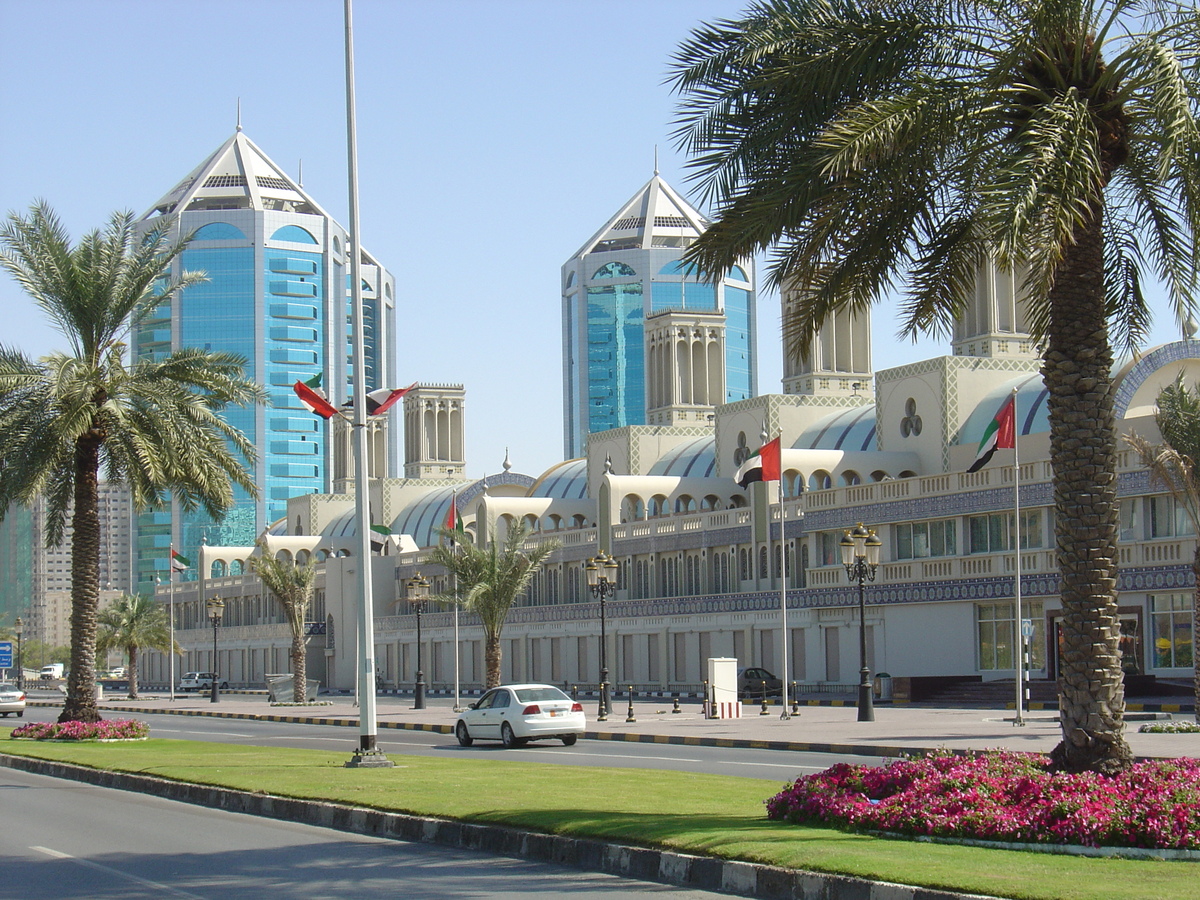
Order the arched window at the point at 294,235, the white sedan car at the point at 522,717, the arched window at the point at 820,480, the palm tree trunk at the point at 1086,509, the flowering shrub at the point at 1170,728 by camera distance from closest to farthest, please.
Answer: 1. the palm tree trunk at the point at 1086,509
2. the flowering shrub at the point at 1170,728
3. the white sedan car at the point at 522,717
4. the arched window at the point at 820,480
5. the arched window at the point at 294,235

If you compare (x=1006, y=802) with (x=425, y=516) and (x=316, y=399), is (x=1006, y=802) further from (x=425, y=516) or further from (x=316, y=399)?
(x=425, y=516)

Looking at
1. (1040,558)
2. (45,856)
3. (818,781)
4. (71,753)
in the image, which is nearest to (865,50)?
(818,781)

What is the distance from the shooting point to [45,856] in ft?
46.8

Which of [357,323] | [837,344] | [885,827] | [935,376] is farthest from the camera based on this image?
[837,344]

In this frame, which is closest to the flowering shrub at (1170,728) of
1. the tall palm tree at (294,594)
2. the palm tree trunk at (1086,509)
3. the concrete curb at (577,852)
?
the palm tree trunk at (1086,509)

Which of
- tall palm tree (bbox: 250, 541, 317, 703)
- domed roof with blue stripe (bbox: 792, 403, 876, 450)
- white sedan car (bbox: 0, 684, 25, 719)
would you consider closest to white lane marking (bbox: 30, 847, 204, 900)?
tall palm tree (bbox: 250, 541, 317, 703)

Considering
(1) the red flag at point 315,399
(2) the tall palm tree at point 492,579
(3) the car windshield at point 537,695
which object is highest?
(1) the red flag at point 315,399

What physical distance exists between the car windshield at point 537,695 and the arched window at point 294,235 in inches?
6254

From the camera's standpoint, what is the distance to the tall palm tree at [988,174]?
13.3 metres

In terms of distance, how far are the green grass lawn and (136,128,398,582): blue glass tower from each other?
159 meters

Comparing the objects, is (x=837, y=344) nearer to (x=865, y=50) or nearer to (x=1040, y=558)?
(x=1040, y=558)

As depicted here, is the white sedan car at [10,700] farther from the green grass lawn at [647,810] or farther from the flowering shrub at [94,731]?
the green grass lawn at [647,810]

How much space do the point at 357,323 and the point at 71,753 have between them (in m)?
10.5

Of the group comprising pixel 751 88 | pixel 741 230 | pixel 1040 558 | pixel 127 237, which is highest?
pixel 127 237
